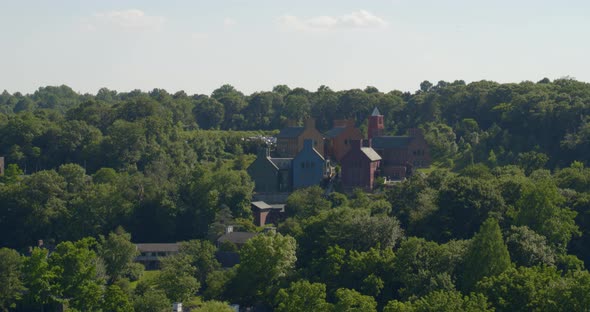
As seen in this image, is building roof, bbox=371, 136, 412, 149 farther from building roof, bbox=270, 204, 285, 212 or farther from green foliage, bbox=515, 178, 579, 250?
green foliage, bbox=515, 178, 579, 250

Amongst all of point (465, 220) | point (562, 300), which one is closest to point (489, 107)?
point (465, 220)

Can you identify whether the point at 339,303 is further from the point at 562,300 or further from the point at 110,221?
the point at 110,221

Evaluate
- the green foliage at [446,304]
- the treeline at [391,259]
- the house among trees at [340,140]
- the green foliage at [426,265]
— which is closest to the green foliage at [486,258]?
the treeline at [391,259]

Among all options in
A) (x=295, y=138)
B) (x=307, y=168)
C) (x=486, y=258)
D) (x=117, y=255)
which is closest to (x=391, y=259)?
(x=486, y=258)

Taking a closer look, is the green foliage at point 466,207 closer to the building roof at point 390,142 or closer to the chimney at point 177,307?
the chimney at point 177,307

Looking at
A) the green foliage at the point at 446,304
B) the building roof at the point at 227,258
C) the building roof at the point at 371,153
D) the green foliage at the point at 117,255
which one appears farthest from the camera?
the building roof at the point at 371,153
